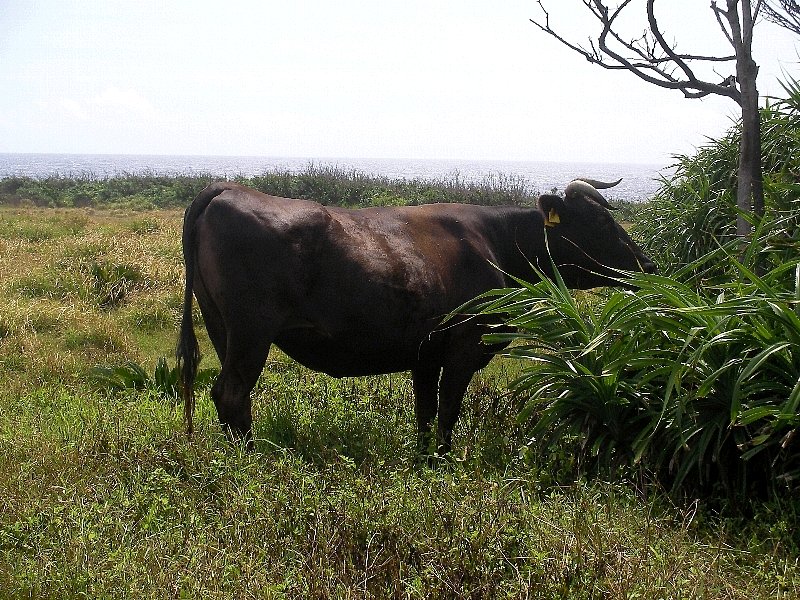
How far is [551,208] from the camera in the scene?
242 inches

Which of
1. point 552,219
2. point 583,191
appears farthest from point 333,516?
point 583,191

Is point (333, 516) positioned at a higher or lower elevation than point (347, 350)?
lower

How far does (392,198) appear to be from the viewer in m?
26.2

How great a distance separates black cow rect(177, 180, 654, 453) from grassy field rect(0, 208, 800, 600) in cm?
31

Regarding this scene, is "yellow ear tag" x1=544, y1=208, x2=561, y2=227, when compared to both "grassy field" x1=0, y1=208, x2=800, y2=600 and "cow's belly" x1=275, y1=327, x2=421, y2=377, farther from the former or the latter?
"cow's belly" x1=275, y1=327, x2=421, y2=377

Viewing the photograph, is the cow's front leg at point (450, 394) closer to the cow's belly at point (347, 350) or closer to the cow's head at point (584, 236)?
the cow's belly at point (347, 350)

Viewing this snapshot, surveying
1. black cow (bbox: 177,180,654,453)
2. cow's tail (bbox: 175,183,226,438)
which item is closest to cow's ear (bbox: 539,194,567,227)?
black cow (bbox: 177,180,654,453)

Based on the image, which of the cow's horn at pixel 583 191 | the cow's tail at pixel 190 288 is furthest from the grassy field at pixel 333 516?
the cow's horn at pixel 583 191

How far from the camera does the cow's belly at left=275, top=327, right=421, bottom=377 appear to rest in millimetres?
5121

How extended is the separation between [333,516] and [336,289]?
68.1 inches

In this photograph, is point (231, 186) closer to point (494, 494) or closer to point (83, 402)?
point (83, 402)

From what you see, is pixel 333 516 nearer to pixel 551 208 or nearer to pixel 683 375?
pixel 683 375

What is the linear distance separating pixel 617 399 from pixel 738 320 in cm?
72

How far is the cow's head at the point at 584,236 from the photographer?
624cm
